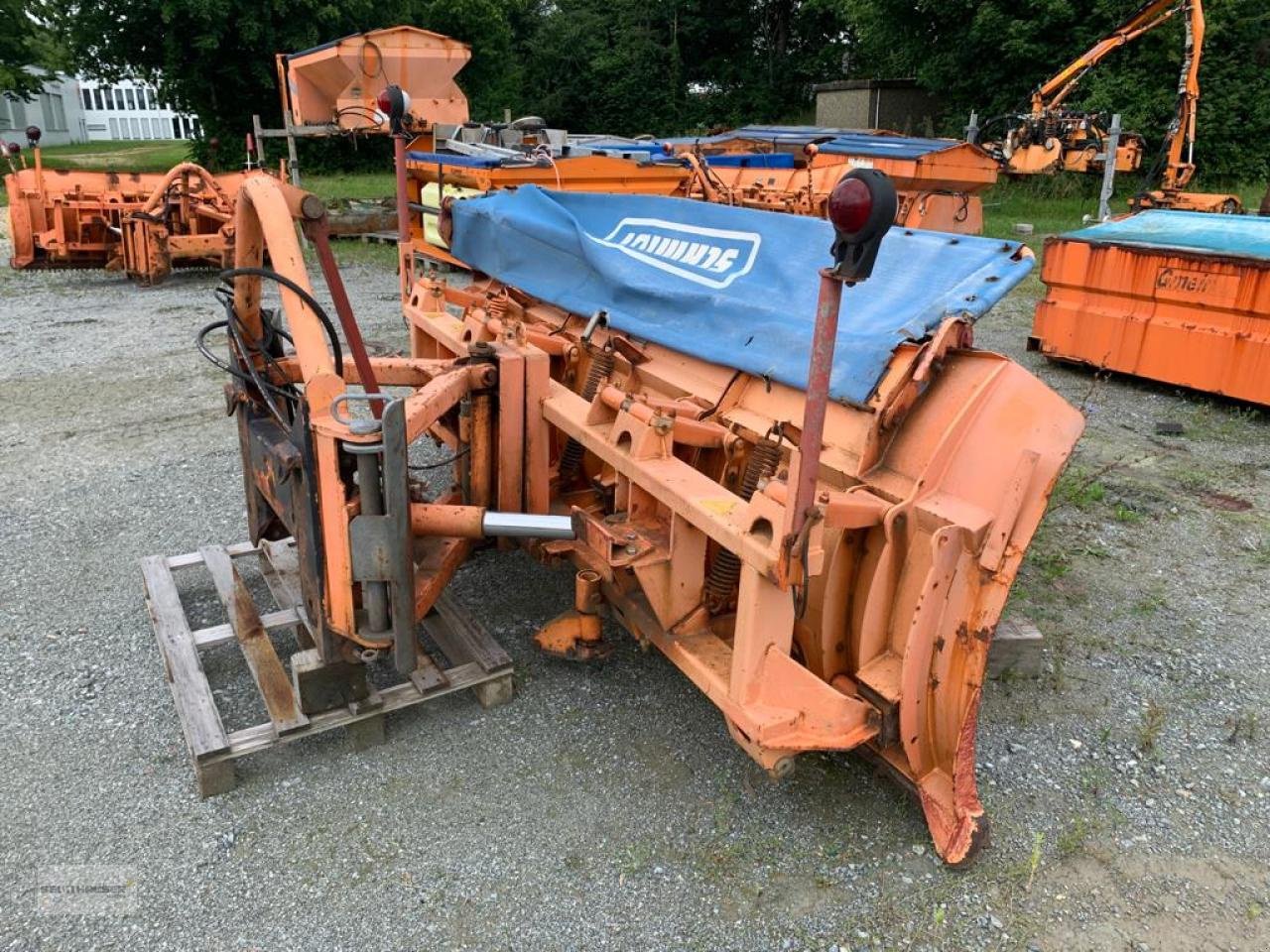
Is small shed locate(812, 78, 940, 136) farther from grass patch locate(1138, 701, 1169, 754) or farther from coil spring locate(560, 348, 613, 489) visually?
grass patch locate(1138, 701, 1169, 754)

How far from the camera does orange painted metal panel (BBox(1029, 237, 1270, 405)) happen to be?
602cm

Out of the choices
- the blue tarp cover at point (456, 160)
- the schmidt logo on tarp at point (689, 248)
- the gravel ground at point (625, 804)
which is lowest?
the gravel ground at point (625, 804)

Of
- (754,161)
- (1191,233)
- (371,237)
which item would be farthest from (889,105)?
(1191,233)

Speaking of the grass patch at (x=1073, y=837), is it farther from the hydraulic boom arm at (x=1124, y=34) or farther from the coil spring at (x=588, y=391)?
the hydraulic boom arm at (x=1124, y=34)

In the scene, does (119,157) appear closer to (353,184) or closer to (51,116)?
(353,184)

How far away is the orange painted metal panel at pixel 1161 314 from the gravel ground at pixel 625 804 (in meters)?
2.40

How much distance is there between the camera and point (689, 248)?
3574 millimetres

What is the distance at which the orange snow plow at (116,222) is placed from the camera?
381 inches

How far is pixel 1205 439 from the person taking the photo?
580cm

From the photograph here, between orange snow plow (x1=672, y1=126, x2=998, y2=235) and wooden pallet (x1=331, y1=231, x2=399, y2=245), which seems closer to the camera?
orange snow plow (x1=672, y1=126, x2=998, y2=235)

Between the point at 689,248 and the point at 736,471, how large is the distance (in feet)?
3.50

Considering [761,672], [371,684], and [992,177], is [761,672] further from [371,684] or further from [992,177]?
[992,177]

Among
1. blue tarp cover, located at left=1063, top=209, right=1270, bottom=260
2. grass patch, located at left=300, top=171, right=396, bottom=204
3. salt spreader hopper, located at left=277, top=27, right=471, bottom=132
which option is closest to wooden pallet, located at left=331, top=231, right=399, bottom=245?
salt spreader hopper, located at left=277, top=27, right=471, bottom=132

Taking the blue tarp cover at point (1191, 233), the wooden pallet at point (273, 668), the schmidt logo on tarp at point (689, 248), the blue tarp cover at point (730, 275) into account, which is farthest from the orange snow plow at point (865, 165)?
the wooden pallet at point (273, 668)
